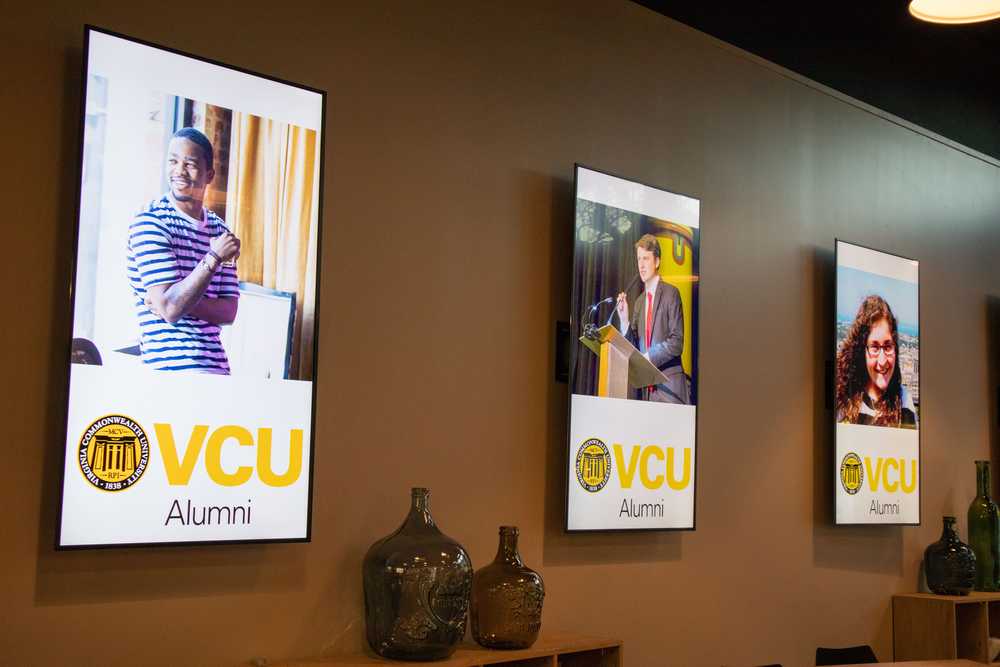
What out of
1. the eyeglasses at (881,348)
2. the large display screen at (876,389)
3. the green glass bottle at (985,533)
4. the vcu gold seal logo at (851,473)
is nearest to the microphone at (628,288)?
the large display screen at (876,389)

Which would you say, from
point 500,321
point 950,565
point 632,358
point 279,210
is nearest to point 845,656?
point 950,565

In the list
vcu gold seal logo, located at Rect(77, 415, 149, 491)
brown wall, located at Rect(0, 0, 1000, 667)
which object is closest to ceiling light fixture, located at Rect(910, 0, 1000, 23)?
brown wall, located at Rect(0, 0, 1000, 667)

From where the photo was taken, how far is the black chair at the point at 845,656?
455 centimetres

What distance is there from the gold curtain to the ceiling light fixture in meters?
2.22

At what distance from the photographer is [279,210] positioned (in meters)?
3.33

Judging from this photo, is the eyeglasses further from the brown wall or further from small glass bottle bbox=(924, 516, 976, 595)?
small glass bottle bbox=(924, 516, 976, 595)

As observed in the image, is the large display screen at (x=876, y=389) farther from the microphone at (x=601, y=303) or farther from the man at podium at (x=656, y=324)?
the microphone at (x=601, y=303)

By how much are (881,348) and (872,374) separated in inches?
6.5

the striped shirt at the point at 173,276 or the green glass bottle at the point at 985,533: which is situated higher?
the striped shirt at the point at 173,276

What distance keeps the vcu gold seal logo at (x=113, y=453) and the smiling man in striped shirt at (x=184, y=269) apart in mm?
195

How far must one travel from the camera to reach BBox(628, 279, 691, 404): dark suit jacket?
170 inches

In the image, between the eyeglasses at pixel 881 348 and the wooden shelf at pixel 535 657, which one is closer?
the wooden shelf at pixel 535 657

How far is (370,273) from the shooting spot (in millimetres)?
3625

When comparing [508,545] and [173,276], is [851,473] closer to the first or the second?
[508,545]
